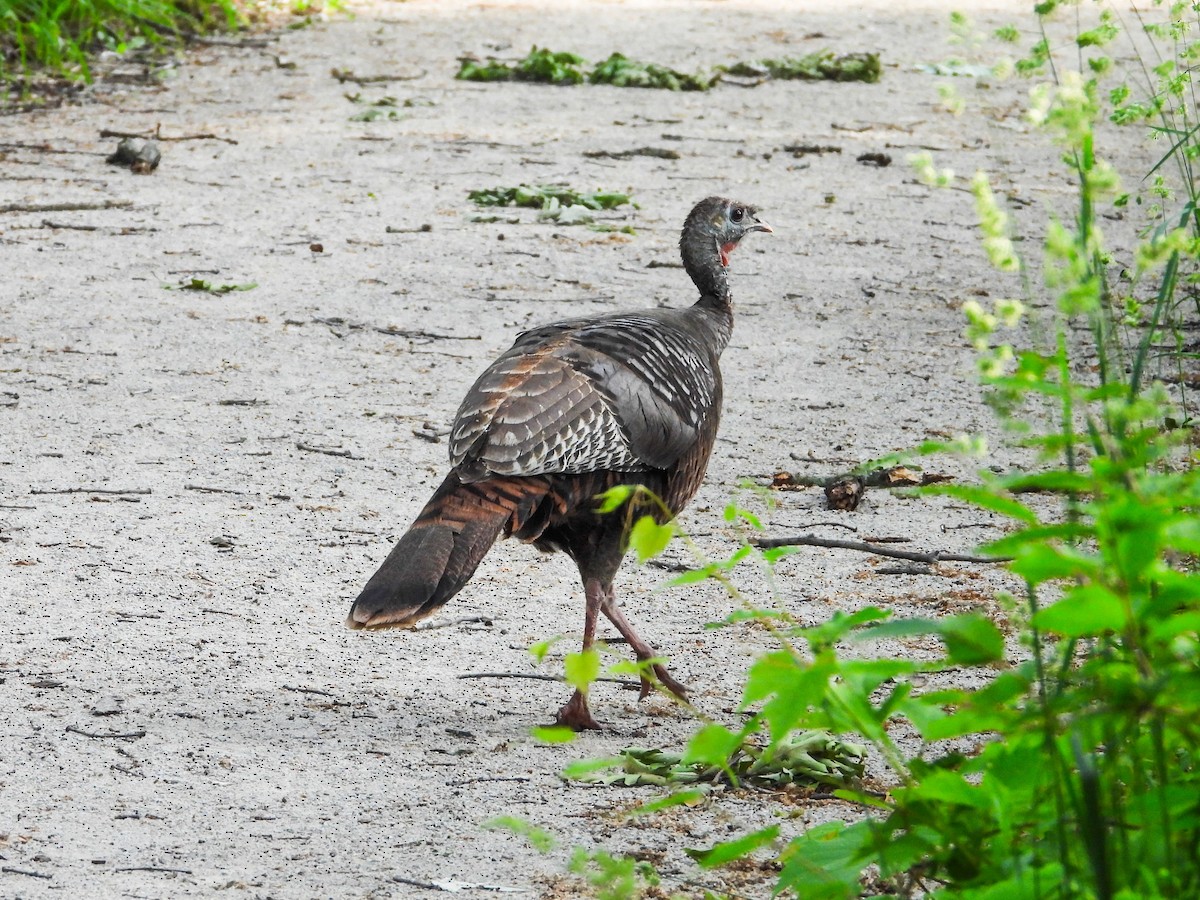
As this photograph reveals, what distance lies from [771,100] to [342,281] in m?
5.33

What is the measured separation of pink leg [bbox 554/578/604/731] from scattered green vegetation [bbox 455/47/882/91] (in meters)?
8.64

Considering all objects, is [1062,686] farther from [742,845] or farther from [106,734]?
[106,734]

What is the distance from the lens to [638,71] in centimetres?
1253

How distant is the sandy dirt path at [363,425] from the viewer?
12.0 ft

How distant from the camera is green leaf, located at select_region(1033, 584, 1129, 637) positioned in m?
1.67

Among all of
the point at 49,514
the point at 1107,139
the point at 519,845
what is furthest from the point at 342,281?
the point at 1107,139

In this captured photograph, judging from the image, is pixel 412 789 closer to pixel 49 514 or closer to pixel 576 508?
pixel 576 508

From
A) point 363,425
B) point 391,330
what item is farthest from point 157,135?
point 363,425

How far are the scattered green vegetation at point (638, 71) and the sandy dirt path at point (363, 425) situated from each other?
0.24m

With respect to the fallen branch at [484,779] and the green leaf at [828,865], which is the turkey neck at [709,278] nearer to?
the fallen branch at [484,779]

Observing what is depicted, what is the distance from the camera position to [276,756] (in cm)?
394

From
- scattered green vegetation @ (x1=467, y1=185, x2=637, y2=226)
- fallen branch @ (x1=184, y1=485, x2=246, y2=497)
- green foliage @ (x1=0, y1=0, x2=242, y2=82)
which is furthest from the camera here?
green foliage @ (x1=0, y1=0, x2=242, y2=82)


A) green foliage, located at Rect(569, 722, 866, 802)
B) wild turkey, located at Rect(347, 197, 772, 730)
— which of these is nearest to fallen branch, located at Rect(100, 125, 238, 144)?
wild turkey, located at Rect(347, 197, 772, 730)

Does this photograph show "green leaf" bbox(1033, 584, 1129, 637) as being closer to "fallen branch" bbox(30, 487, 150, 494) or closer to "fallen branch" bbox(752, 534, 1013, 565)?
"fallen branch" bbox(752, 534, 1013, 565)
